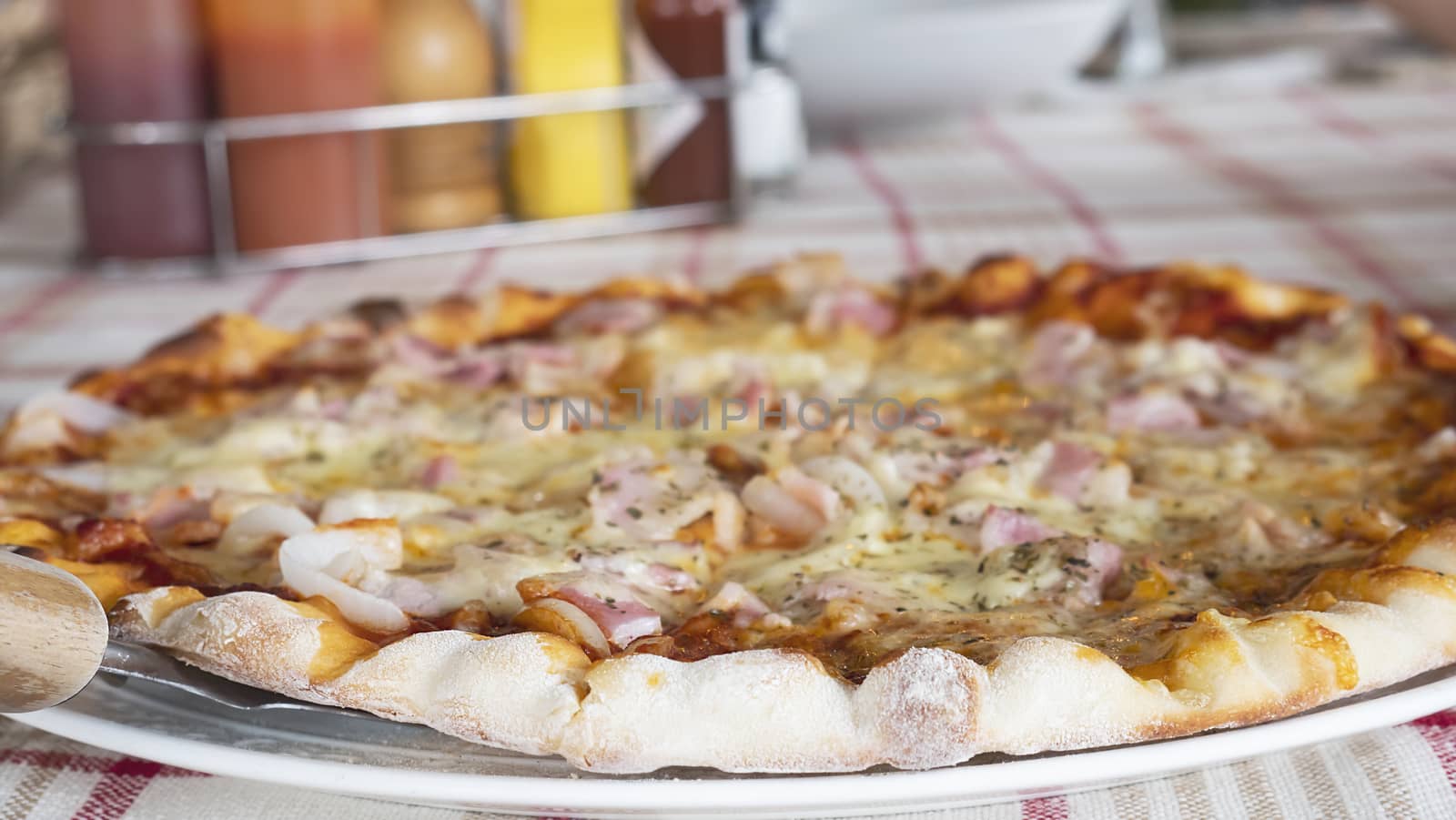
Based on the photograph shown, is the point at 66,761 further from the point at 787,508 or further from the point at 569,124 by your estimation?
the point at 569,124

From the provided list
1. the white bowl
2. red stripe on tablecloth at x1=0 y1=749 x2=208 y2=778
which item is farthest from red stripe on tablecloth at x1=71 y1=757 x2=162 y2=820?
the white bowl

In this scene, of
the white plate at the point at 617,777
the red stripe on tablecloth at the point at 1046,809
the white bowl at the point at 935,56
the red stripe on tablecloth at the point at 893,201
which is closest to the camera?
the white plate at the point at 617,777

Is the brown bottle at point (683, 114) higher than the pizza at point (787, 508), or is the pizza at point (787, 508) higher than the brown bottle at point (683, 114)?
the brown bottle at point (683, 114)

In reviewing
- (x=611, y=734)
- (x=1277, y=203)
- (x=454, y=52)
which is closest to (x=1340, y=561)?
(x=611, y=734)

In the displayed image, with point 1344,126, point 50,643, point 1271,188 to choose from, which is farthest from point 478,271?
point 1344,126

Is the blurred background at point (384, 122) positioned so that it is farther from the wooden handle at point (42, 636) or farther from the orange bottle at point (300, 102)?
the wooden handle at point (42, 636)

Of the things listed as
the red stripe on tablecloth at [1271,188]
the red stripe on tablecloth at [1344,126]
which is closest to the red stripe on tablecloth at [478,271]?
the red stripe on tablecloth at [1271,188]

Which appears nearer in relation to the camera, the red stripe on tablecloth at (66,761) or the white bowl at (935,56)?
the red stripe on tablecloth at (66,761)
